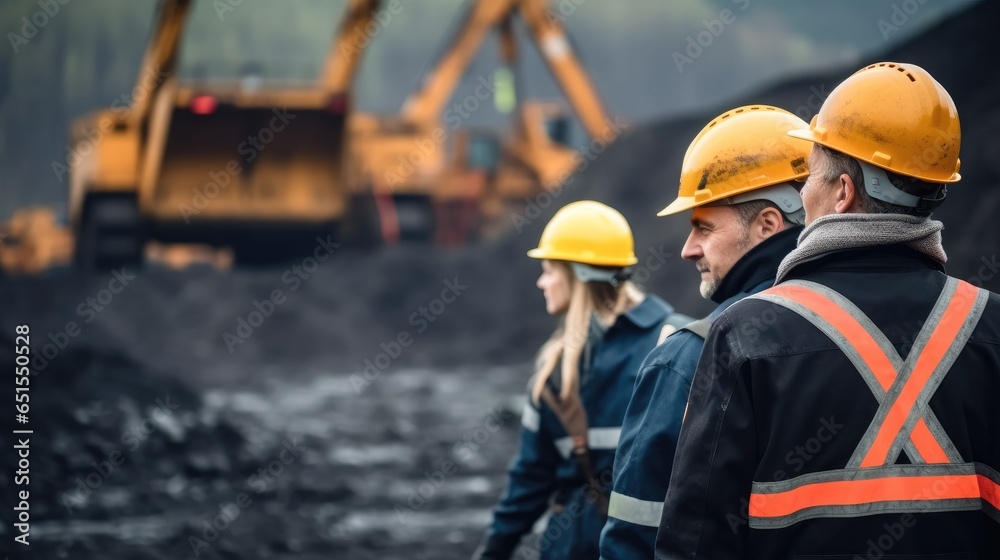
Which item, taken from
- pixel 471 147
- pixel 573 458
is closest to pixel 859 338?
pixel 573 458

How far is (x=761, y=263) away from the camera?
1937 millimetres

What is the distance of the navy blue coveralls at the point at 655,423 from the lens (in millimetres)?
1831

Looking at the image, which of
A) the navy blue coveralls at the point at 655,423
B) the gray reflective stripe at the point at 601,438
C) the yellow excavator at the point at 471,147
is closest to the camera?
the navy blue coveralls at the point at 655,423

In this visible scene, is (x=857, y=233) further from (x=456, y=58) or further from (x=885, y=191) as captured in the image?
(x=456, y=58)

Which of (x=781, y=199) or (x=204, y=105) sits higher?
(x=781, y=199)

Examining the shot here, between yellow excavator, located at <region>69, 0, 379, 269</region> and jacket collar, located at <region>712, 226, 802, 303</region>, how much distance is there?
41.9 ft

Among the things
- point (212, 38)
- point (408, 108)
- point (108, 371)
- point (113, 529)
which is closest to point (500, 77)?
point (408, 108)

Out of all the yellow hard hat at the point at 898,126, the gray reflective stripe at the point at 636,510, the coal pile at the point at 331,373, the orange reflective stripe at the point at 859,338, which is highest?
the yellow hard hat at the point at 898,126

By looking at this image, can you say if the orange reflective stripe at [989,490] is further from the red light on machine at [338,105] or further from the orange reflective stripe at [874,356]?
the red light on machine at [338,105]

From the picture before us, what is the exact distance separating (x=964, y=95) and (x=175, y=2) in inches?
396

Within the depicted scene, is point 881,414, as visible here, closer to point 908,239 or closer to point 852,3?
point 908,239

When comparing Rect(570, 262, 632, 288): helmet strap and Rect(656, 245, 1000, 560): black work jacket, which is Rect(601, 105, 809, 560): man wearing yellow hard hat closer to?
Rect(656, 245, 1000, 560): black work jacket

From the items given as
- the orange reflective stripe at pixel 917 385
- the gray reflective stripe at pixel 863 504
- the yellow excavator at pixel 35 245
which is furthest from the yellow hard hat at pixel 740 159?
the yellow excavator at pixel 35 245

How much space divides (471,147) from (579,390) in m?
19.4
